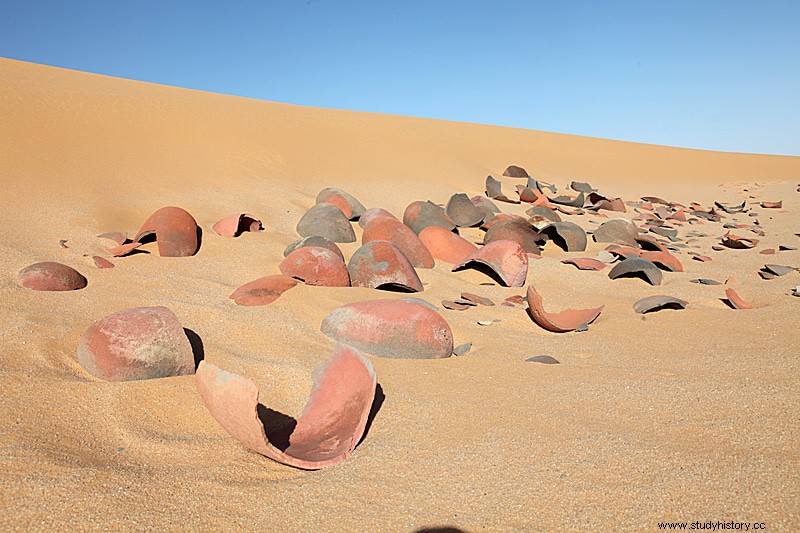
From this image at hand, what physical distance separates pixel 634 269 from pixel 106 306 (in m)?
4.59

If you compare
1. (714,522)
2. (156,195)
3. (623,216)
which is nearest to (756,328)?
(714,522)

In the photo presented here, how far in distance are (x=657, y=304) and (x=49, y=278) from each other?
429cm

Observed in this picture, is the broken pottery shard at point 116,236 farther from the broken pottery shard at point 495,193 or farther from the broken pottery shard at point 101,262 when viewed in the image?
the broken pottery shard at point 495,193

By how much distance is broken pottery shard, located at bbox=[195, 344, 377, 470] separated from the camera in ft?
5.75

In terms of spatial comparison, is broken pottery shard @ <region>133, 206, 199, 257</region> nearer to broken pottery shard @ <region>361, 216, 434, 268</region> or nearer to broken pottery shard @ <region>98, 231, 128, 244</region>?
broken pottery shard @ <region>98, 231, 128, 244</region>

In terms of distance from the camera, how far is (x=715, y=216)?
422 inches

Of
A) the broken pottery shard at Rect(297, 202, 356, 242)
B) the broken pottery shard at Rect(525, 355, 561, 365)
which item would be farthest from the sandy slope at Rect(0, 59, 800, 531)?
the broken pottery shard at Rect(297, 202, 356, 242)

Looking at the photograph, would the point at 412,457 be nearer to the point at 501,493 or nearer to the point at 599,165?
the point at 501,493

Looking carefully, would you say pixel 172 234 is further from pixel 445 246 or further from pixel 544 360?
pixel 544 360

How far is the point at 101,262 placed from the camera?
13.9ft

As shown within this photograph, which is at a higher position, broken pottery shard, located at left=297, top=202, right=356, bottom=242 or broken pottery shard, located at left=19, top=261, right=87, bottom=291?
broken pottery shard, located at left=297, top=202, right=356, bottom=242

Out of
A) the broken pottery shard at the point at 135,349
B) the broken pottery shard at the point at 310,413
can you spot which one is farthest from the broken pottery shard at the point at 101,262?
the broken pottery shard at the point at 310,413

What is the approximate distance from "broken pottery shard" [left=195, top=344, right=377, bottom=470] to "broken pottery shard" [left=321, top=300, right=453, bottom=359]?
0.54 metres

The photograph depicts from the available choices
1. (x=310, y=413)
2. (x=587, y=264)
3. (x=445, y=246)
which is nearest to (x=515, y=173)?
(x=587, y=264)
